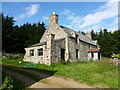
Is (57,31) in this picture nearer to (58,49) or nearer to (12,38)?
(58,49)

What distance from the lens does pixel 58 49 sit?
60.6 ft

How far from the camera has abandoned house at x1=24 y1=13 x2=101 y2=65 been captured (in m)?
17.5

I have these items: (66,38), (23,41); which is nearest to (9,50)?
(23,41)

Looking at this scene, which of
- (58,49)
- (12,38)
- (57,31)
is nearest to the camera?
(58,49)

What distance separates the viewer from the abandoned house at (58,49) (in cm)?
1747

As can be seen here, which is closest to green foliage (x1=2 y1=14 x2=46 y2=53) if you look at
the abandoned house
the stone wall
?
the abandoned house

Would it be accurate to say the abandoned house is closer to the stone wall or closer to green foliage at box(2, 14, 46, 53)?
the stone wall

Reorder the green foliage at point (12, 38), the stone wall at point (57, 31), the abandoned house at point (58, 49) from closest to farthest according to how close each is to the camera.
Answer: the abandoned house at point (58, 49) < the stone wall at point (57, 31) < the green foliage at point (12, 38)

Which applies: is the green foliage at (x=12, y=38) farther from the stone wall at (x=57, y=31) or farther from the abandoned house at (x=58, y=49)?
the stone wall at (x=57, y=31)

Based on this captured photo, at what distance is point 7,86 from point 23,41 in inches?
1224

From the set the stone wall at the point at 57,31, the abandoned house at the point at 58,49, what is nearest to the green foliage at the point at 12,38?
the abandoned house at the point at 58,49

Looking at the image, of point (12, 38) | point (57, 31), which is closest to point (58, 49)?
point (57, 31)

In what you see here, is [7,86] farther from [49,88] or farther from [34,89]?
[49,88]

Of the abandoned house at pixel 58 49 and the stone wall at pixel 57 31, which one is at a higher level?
the stone wall at pixel 57 31
